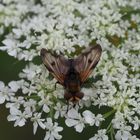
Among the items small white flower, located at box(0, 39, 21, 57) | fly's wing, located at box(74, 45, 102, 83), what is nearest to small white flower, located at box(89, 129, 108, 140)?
fly's wing, located at box(74, 45, 102, 83)

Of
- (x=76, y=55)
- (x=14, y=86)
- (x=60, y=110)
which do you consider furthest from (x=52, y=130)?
(x=76, y=55)

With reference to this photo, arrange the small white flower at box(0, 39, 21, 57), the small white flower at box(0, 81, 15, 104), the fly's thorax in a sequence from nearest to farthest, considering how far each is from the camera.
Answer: the fly's thorax < the small white flower at box(0, 81, 15, 104) < the small white flower at box(0, 39, 21, 57)

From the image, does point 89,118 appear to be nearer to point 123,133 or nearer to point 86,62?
point 123,133

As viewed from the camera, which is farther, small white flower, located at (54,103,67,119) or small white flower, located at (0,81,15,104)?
small white flower, located at (0,81,15,104)

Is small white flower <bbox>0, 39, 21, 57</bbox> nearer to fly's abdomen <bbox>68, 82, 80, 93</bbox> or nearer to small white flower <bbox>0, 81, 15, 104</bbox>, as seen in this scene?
small white flower <bbox>0, 81, 15, 104</bbox>

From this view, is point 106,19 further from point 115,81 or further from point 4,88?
point 4,88

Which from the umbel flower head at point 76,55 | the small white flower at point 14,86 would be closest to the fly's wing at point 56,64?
the umbel flower head at point 76,55

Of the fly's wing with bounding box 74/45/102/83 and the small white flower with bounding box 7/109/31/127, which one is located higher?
the fly's wing with bounding box 74/45/102/83
